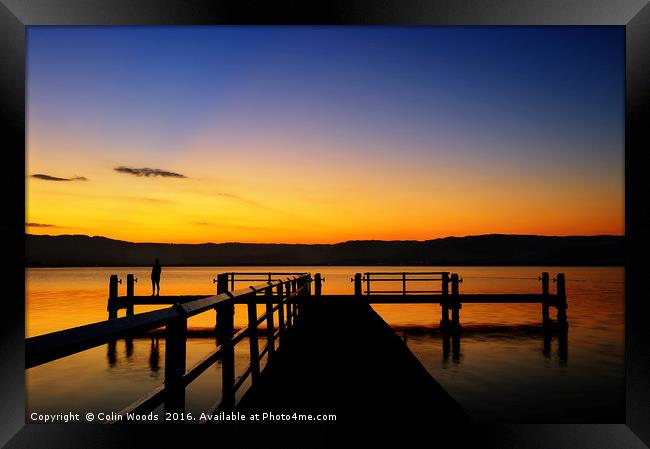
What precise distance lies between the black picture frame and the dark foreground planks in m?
0.57

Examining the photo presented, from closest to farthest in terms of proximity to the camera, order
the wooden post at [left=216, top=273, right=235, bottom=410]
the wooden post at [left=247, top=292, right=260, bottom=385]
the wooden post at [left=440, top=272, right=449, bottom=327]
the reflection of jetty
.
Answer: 1. the reflection of jetty
2. the wooden post at [left=216, top=273, right=235, bottom=410]
3. the wooden post at [left=247, top=292, right=260, bottom=385]
4. the wooden post at [left=440, top=272, right=449, bottom=327]

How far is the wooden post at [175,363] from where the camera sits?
3.45 metres

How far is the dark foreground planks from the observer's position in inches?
206

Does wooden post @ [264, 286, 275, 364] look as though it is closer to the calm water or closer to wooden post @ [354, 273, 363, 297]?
the calm water

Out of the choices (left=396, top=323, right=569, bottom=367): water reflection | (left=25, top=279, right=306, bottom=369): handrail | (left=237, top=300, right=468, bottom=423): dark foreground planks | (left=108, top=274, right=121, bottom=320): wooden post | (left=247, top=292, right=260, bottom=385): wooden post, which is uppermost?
(left=25, top=279, right=306, bottom=369): handrail

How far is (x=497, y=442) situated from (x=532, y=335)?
72.1 ft

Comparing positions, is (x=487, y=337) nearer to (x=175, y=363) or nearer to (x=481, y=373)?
(x=481, y=373)

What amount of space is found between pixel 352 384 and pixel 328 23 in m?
3.53

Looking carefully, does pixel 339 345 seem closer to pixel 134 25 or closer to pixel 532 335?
pixel 134 25

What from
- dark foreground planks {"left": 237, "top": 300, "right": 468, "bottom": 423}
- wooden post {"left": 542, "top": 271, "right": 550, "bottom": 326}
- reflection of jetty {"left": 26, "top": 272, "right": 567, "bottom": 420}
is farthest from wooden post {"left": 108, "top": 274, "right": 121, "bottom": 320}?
wooden post {"left": 542, "top": 271, "right": 550, "bottom": 326}

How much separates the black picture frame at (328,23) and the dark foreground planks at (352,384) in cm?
57

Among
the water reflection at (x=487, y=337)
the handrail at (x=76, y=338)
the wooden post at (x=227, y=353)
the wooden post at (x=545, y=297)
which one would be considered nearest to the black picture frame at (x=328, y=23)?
the wooden post at (x=227, y=353)

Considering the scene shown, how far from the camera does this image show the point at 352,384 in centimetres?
639

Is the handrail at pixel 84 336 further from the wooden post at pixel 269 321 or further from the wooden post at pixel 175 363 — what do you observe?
the wooden post at pixel 269 321
